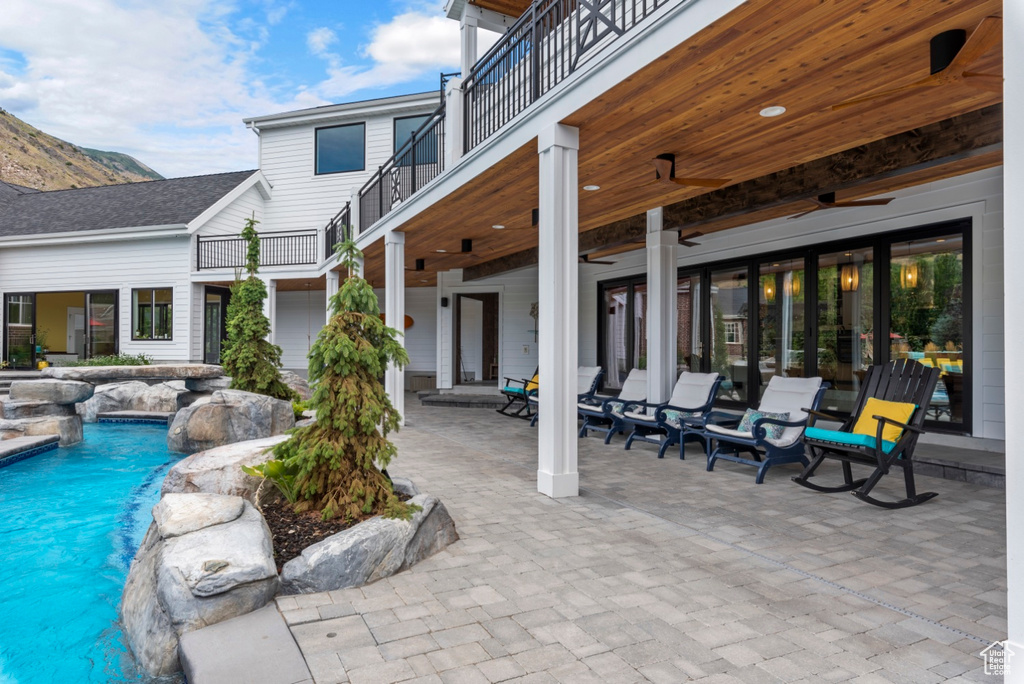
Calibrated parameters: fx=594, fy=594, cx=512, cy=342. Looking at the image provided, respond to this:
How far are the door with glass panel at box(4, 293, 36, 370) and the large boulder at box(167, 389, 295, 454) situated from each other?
35.8ft

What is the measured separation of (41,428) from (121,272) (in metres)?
8.58

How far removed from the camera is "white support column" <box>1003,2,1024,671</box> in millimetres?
1725

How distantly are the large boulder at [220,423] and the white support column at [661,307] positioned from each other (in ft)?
16.6

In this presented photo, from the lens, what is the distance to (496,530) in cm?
364

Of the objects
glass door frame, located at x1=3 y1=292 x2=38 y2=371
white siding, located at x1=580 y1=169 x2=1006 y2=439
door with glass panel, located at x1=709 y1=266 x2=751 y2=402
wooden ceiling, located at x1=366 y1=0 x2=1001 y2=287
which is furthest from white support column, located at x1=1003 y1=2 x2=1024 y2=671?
glass door frame, located at x1=3 y1=292 x2=38 y2=371

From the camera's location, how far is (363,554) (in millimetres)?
2861

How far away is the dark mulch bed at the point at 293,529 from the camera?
3.01m

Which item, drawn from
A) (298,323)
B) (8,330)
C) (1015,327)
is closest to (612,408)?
(1015,327)

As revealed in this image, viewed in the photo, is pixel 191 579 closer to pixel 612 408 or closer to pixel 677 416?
pixel 677 416

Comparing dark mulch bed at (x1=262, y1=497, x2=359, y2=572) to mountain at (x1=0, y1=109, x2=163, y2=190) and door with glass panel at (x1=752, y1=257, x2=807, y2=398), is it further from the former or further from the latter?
mountain at (x1=0, y1=109, x2=163, y2=190)

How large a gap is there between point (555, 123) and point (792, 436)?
3.37 m

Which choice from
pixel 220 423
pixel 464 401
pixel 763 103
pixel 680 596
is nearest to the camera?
pixel 680 596

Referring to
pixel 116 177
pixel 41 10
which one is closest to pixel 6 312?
pixel 41 10

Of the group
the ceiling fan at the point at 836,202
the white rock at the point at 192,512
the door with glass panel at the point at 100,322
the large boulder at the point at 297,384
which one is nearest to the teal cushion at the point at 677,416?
the ceiling fan at the point at 836,202
